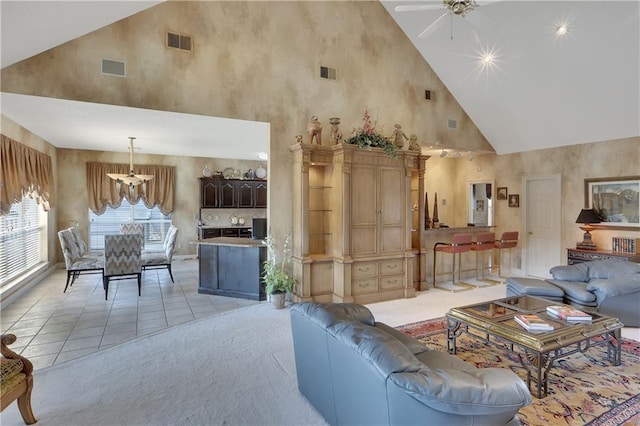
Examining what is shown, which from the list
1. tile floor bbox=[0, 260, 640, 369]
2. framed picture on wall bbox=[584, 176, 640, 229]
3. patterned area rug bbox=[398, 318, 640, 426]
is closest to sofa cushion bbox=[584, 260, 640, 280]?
tile floor bbox=[0, 260, 640, 369]

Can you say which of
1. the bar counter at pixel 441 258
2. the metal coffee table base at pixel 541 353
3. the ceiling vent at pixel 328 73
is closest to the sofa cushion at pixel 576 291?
the metal coffee table base at pixel 541 353

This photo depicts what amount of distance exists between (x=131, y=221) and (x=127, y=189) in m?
0.83

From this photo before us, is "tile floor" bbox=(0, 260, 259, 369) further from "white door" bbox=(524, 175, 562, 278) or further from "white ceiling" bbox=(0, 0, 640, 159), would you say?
"white door" bbox=(524, 175, 562, 278)

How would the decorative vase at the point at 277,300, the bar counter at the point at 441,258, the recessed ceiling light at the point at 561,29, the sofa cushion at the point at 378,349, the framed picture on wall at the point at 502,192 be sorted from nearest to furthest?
the sofa cushion at the point at 378,349, the recessed ceiling light at the point at 561,29, the decorative vase at the point at 277,300, the bar counter at the point at 441,258, the framed picture on wall at the point at 502,192

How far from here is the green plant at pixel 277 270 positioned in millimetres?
4871

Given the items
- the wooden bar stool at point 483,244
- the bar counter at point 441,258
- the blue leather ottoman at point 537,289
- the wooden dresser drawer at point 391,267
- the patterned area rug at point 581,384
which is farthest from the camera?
the wooden bar stool at point 483,244

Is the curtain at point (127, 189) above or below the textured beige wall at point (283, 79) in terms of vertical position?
below

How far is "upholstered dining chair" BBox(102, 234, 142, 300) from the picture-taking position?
5438mm

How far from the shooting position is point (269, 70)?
5.02 meters

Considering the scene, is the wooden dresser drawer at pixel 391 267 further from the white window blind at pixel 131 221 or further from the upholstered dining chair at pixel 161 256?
the white window blind at pixel 131 221

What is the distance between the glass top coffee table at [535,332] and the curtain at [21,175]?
5.78 meters

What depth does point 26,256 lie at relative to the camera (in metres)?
6.06

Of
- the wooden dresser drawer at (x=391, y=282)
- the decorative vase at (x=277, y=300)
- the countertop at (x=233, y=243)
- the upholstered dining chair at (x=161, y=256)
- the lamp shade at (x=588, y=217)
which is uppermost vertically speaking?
the lamp shade at (x=588, y=217)

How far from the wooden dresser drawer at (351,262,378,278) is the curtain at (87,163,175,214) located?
5882 millimetres
